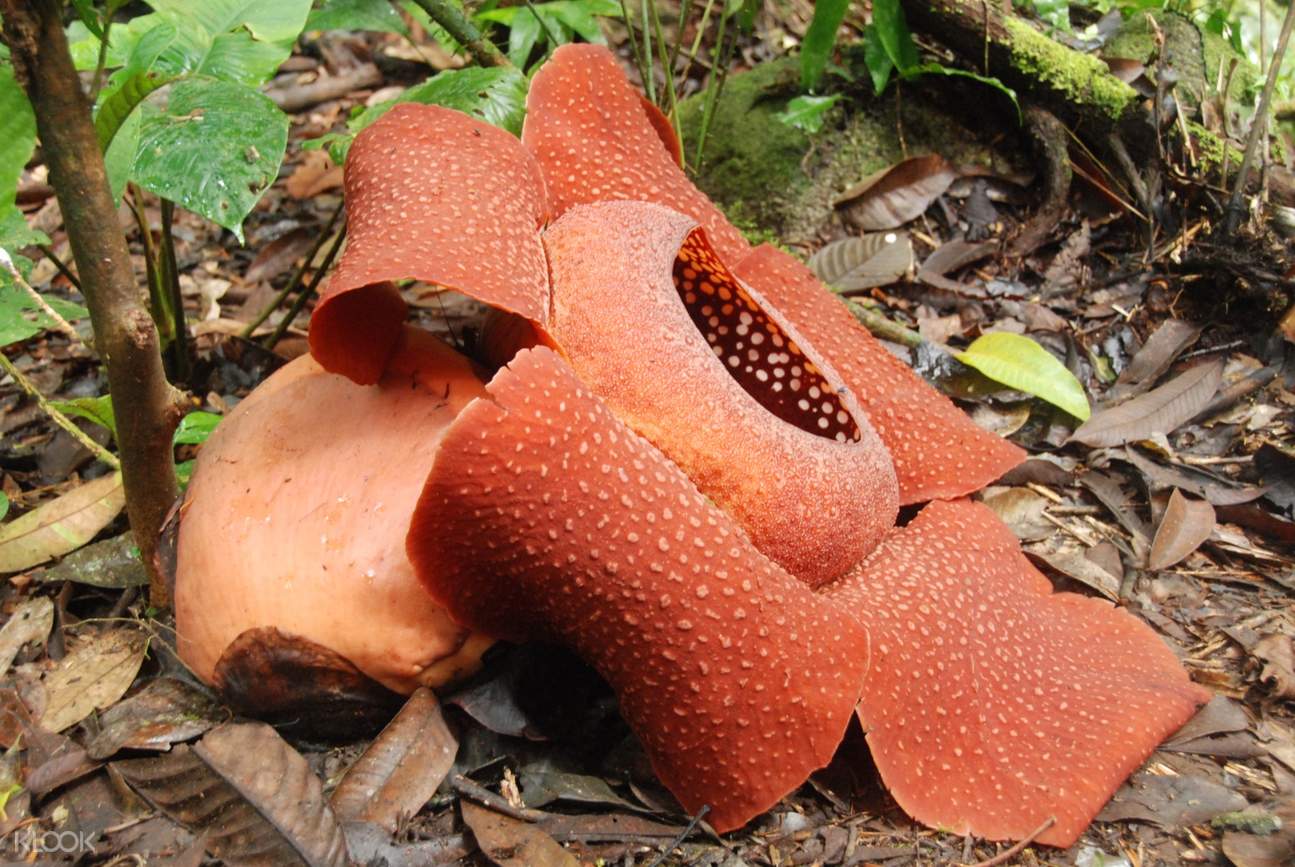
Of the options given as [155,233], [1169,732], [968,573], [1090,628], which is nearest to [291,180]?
[155,233]

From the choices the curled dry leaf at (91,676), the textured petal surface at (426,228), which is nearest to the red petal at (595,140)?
the textured petal surface at (426,228)

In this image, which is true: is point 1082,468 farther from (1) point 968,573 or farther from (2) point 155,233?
(2) point 155,233

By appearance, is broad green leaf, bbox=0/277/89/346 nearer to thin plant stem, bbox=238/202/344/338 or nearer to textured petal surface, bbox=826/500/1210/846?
thin plant stem, bbox=238/202/344/338

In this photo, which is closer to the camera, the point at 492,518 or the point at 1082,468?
the point at 492,518

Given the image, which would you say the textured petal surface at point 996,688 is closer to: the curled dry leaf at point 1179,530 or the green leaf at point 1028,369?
the curled dry leaf at point 1179,530

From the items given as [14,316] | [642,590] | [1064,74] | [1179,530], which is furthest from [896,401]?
[14,316]

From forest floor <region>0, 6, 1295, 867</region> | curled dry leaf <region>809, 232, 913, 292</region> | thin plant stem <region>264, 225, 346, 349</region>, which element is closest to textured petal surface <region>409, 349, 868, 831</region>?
forest floor <region>0, 6, 1295, 867</region>

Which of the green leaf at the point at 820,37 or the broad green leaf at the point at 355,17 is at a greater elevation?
Answer: the broad green leaf at the point at 355,17
